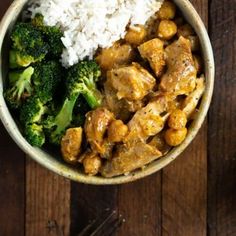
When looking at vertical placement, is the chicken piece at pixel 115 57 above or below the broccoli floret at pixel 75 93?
above

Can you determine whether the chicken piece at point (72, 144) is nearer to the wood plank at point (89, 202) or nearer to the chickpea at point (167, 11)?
the wood plank at point (89, 202)

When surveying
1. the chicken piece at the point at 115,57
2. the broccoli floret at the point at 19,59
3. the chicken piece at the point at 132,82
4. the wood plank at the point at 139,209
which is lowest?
the wood plank at the point at 139,209

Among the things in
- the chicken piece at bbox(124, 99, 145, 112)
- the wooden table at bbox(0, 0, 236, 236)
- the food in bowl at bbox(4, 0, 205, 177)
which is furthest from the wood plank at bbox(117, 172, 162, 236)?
the chicken piece at bbox(124, 99, 145, 112)

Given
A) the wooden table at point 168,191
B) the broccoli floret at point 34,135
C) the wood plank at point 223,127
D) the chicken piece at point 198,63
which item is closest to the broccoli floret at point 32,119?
the broccoli floret at point 34,135

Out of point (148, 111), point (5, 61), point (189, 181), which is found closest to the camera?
point (148, 111)

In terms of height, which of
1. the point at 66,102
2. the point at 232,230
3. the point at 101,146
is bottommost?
the point at 232,230

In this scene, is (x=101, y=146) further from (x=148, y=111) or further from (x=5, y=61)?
(x=5, y=61)

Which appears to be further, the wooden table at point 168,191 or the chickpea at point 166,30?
the wooden table at point 168,191

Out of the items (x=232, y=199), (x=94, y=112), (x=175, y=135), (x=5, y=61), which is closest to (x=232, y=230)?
(x=232, y=199)

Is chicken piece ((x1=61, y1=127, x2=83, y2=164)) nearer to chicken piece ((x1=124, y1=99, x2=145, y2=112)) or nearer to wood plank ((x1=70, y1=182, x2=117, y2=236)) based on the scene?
chicken piece ((x1=124, y1=99, x2=145, y2=112))
